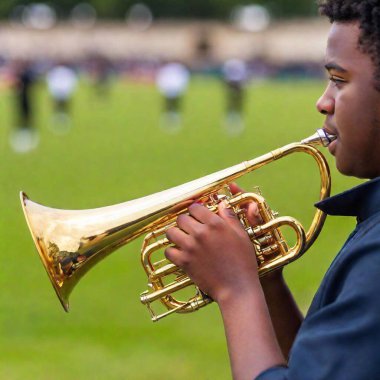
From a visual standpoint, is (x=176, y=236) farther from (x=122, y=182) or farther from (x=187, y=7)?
(x=187, y=7)

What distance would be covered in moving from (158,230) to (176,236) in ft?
1.03

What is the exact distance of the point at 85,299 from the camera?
7664 millimetres

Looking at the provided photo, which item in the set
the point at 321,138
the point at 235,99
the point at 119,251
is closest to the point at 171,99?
the point at 235,99

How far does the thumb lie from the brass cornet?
2.7 inches

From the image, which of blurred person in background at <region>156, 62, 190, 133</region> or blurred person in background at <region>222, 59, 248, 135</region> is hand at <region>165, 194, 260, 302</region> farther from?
blurred person in background at <region>156, 62, 190, 133</region>

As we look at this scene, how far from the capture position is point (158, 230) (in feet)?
9.20

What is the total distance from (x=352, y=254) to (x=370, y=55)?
0.43 metres

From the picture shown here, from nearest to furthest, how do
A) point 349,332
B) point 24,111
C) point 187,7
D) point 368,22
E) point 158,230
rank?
point 349,332, point 368,22, point 158,230, point 24,111, point 187,7

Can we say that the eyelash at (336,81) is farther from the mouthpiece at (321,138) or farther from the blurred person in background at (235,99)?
the blurred person in background at (235,99)

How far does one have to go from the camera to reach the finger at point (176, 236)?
248 centimetres

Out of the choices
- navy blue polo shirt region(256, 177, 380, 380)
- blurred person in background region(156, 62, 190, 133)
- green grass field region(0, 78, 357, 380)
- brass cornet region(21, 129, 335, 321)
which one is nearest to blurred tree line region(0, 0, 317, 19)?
blurred person in background region(156, 62, 190, 133)

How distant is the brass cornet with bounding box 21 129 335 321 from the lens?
270 centimetres

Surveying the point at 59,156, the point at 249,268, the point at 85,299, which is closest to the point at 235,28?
the point at 59,156

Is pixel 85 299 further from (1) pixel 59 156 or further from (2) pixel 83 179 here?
(1) pixel 59 156
